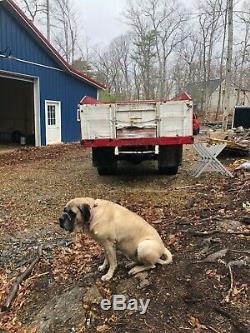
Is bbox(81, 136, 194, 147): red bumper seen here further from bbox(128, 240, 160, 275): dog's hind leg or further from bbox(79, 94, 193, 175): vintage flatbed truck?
bbox(128, 240, 160, 275): dog's hind leg

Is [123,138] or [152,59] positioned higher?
[152,59]

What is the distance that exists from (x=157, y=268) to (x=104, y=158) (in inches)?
203

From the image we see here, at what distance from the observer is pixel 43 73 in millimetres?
18109

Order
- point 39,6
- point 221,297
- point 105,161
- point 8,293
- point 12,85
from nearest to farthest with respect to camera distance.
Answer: point 221,297 → point 8,293 → point 105,161 → point 12,85 → point 39,6

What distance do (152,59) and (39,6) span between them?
17431mm

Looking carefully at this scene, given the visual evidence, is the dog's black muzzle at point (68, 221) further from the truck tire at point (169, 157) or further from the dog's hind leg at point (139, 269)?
the truck tire at point (169, 157)

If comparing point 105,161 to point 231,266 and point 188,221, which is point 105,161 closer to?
point 188,221

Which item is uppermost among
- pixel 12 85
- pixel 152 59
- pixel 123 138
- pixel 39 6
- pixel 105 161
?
pixel 39 6

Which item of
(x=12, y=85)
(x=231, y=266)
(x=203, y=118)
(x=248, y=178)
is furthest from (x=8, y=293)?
(x=203, y=118)

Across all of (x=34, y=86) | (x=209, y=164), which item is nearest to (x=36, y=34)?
(x=34, y=86)

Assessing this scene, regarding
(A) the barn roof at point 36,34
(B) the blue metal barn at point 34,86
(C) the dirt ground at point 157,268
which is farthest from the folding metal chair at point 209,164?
(A) the barn roof at point 36,34

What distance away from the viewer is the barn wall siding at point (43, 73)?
50.5 feet

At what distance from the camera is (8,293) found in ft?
13.6

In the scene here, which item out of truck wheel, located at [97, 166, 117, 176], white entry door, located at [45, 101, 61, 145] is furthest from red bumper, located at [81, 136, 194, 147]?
white entry door, located at [45, 101, 61, 145]
